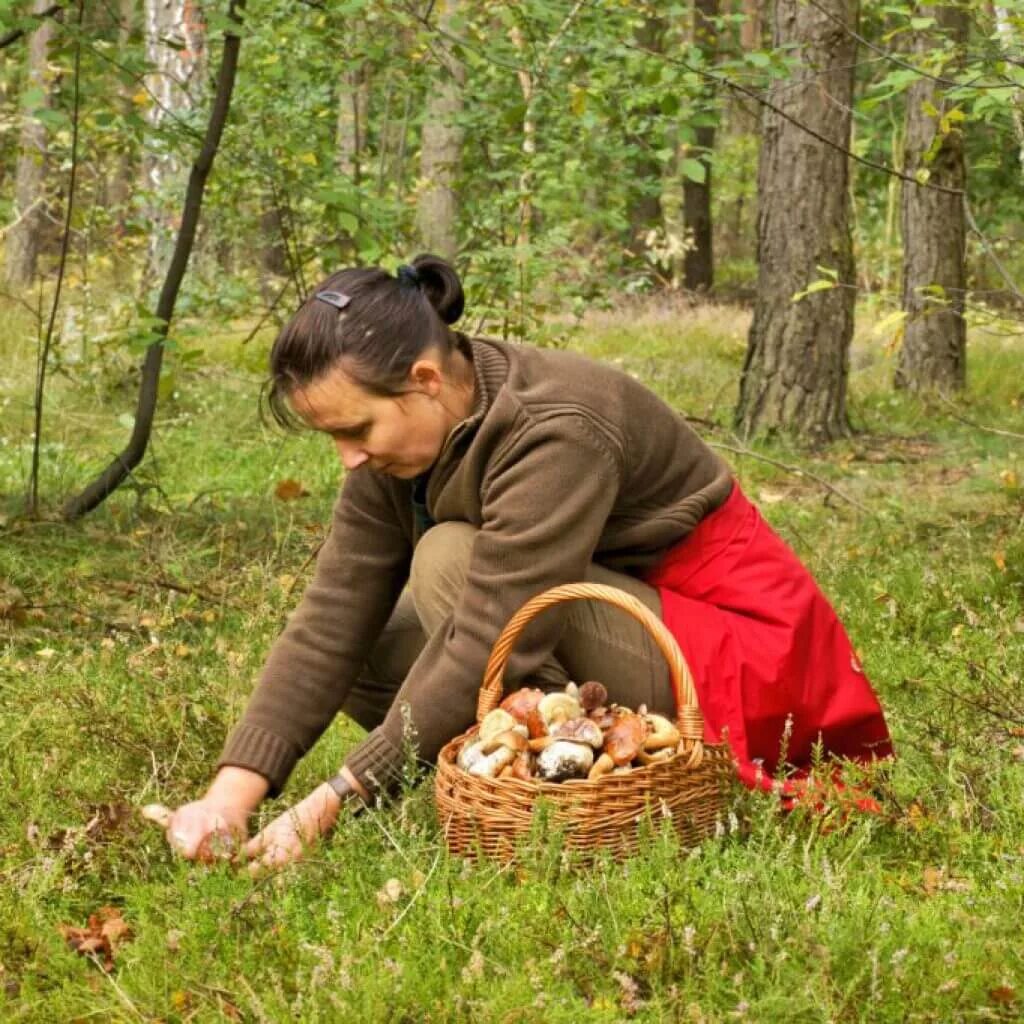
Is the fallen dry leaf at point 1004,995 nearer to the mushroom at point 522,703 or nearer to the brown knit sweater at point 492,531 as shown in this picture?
the mushroom at point 522,703

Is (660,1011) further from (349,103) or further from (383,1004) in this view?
(349,103)

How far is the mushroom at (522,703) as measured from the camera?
2.83 meters

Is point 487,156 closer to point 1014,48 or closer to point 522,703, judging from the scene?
point 1014,48

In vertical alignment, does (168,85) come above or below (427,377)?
above

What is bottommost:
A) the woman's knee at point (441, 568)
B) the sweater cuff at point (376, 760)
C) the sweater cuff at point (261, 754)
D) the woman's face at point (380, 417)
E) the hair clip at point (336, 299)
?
the sweater cuff at point (261, 754)

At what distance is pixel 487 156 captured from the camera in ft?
27.8

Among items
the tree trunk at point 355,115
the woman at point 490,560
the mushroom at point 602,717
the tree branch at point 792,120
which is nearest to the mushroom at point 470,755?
the woman at point 490,560

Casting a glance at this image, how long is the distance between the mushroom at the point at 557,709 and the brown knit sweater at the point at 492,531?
0.53 feet

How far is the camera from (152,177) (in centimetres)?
1071

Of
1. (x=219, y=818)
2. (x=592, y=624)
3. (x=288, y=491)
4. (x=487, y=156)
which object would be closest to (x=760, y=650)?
(x=592, y=624)

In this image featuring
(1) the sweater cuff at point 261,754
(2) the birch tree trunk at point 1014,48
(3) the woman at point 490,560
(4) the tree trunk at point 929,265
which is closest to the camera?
(3) the woman at point 490,560

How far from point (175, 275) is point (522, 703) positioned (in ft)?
12.1

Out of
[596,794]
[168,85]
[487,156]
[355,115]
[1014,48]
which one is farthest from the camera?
[168,85]

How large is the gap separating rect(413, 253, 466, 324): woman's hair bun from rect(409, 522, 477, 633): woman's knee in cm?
44
